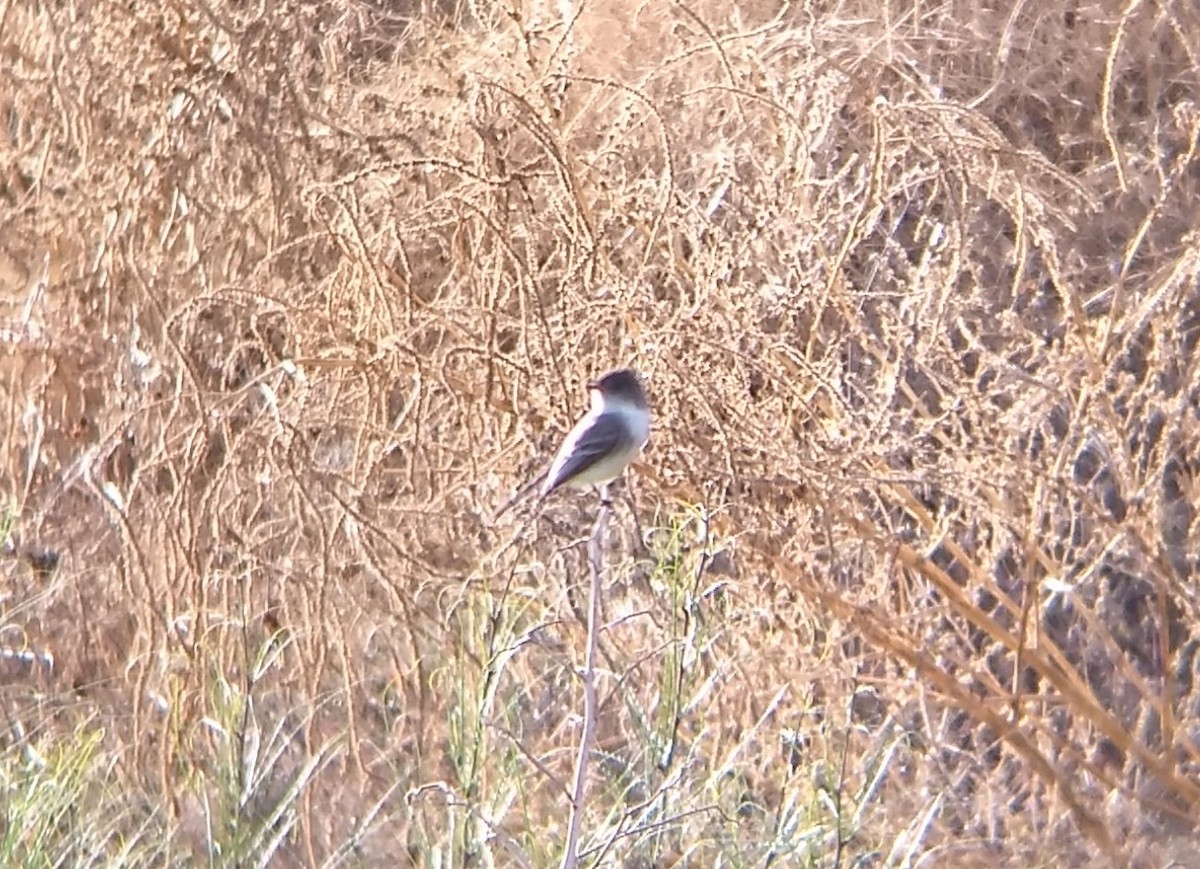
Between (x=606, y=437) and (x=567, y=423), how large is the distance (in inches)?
17.6

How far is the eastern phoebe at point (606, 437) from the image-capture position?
3.04 meters

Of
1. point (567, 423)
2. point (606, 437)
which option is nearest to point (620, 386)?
point (606, 437)

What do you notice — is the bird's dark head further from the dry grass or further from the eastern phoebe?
the dry grass

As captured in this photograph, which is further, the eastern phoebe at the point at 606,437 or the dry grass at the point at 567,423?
the dry grass at the point at 567,423

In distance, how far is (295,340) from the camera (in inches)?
157

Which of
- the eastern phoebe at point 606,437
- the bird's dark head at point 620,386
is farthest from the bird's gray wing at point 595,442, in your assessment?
the bird's dark head at point 620,386

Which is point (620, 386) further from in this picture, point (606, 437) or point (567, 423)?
point (567, 423)

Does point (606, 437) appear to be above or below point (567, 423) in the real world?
above

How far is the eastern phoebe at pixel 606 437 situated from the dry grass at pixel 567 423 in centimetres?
13

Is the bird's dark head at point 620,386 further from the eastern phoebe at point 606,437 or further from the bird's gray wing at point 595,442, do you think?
the bird's gray wing at point 595,442

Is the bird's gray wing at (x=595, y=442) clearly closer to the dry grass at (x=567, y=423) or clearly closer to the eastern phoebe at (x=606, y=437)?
the eastern phoebe at (x=606, y=437)

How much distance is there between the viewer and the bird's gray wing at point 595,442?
3037mm

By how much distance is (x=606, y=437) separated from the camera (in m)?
3.04

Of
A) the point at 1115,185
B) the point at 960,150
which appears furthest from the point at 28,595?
the point at 1115,185
